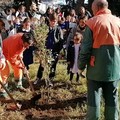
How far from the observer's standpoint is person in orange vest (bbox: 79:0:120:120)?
4906mm

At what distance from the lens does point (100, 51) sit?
4934 millimetres

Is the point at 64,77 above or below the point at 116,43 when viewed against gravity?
below

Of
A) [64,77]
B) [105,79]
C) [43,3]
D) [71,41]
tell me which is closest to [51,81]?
[64,77]

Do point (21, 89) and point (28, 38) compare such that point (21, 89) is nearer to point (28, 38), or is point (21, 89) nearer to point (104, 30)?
point (28, 38)

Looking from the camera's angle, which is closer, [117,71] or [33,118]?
[117,71]

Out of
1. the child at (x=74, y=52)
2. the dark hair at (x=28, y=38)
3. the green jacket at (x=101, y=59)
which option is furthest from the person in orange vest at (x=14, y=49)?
the green jacket at (x=101, y=59)

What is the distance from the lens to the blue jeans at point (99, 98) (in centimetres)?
511

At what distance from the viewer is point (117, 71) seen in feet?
16.6

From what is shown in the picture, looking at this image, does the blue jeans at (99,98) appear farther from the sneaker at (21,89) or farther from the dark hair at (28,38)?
the sneaker at (21,89)

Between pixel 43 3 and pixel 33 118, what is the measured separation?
19606mm

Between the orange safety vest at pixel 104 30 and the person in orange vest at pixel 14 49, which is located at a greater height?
the orange safety vest at pixel 104 30

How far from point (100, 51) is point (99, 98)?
0.70 meters

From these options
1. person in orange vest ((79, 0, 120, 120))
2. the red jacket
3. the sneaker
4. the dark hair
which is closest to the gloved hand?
the red jacket

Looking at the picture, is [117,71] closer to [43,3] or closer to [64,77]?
[64,77]
